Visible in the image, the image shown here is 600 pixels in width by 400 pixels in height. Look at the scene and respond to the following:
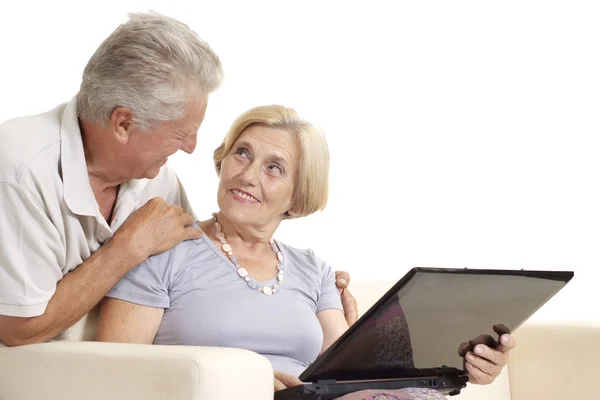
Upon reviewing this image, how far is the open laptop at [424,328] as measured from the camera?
137 cm

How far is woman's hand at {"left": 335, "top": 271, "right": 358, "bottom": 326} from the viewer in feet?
6.88

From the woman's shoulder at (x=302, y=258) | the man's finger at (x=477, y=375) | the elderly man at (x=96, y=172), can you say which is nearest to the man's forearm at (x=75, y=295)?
the elderly man at (x=96, y=172)

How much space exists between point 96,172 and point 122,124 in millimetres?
127

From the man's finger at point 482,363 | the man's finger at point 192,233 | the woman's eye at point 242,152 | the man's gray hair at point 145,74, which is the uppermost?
the man's gray hair at point 145,74

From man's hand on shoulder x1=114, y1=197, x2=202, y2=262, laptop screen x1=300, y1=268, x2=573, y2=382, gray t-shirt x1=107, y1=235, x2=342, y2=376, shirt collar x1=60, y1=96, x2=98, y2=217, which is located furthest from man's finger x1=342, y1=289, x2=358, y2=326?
shirt collar x1=60, y1=96, x2=98, y2=217

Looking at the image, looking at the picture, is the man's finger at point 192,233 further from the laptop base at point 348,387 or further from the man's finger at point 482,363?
the man's finger at point 482,363

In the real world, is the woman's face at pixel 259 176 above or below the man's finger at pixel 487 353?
above

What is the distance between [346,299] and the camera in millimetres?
2119

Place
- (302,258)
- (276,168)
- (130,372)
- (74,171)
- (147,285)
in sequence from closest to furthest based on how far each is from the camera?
(130,372)
(74,171)
(147,285)
(276,168)
(302,258)

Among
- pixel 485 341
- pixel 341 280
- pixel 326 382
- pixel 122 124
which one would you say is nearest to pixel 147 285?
pixel 122 124

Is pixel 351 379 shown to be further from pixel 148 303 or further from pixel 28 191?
pixel 28 191

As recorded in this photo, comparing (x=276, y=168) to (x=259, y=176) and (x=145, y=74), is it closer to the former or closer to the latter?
(x=259, y=176)

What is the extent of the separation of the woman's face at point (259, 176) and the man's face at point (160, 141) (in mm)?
192

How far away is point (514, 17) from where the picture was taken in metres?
3.20
